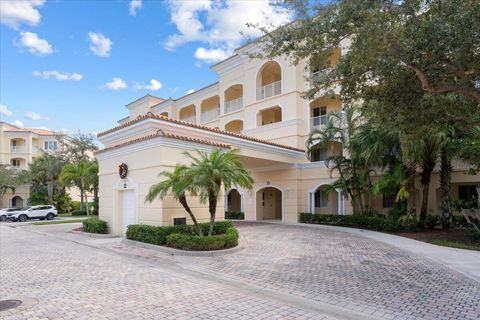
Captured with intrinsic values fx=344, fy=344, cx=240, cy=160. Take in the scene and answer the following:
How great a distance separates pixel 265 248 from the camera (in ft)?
41.9

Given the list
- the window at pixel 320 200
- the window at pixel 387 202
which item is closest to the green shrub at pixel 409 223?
the window at pixel 387 202

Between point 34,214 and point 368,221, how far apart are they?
3028 cm

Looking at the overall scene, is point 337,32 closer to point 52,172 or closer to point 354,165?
point 354,165

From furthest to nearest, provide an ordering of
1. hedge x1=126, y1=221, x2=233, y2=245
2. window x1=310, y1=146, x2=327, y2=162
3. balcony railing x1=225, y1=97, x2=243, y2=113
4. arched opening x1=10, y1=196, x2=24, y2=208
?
1. arched opening x1=10, y1=196, x2=24, y2=208
2. balcony railing x1=225, y1=97, x2=243, y2=113
3. window x1=310, y1=146, x2=327, y2=162
4. hedge x1=126, y1=221, x2=233, y2=245

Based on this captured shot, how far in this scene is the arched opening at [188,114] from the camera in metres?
37.5

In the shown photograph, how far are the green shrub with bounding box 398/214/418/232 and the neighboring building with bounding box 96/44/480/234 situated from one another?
138 inches

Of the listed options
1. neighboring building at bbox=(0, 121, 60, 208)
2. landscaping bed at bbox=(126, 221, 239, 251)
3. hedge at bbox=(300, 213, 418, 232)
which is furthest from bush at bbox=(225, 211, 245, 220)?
neighboring building at bbox=(0, 121, 60, 208)

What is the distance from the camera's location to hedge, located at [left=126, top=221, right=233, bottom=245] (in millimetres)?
13062

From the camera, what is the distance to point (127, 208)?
16359 mm

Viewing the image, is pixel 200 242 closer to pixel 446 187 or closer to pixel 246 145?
pixel 246 145

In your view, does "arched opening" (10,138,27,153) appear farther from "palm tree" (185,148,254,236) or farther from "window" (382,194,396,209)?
"window" (382,194,396,209)

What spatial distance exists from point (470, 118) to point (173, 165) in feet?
34.2

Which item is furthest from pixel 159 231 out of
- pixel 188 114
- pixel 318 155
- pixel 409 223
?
pixel 188 114

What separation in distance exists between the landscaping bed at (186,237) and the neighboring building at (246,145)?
0.69 metres
